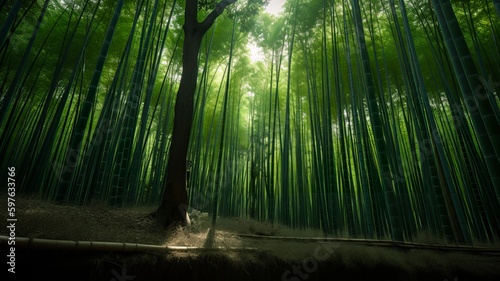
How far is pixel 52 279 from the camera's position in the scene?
3.81 ft

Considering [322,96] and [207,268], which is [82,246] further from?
[322,96]

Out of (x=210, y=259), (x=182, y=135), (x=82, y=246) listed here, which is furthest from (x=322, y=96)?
(x=82, y=246)

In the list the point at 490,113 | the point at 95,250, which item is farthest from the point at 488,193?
the point at 95,250

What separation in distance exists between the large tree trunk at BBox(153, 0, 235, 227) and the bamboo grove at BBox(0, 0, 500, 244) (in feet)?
2.14

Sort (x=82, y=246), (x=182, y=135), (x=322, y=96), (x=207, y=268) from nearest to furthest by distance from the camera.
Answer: (x=82, y=246), (x=207, y=268), (x=182, y=135), (x=322, y=96)

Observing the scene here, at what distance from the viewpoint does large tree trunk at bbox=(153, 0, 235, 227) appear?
7.56ft

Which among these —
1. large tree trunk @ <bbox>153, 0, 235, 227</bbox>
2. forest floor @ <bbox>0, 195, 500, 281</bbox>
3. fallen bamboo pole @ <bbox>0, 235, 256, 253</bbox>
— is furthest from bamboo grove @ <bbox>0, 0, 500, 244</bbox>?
fallen bamboo pole @ <bbox>0, 235, 256, 253</bbox>

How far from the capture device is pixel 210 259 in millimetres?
1629

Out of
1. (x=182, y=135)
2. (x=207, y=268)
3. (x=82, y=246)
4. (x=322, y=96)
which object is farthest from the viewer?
(x=322, y=96)

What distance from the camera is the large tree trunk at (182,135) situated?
2305 mm

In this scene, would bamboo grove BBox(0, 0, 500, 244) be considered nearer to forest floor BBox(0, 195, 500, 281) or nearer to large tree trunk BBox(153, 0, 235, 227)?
forest floor BBox(0, 195, 500, 281)

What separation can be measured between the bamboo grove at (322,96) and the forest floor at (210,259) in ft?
1.58

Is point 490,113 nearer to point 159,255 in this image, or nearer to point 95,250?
point 159,255

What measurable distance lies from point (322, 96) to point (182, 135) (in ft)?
9.65
